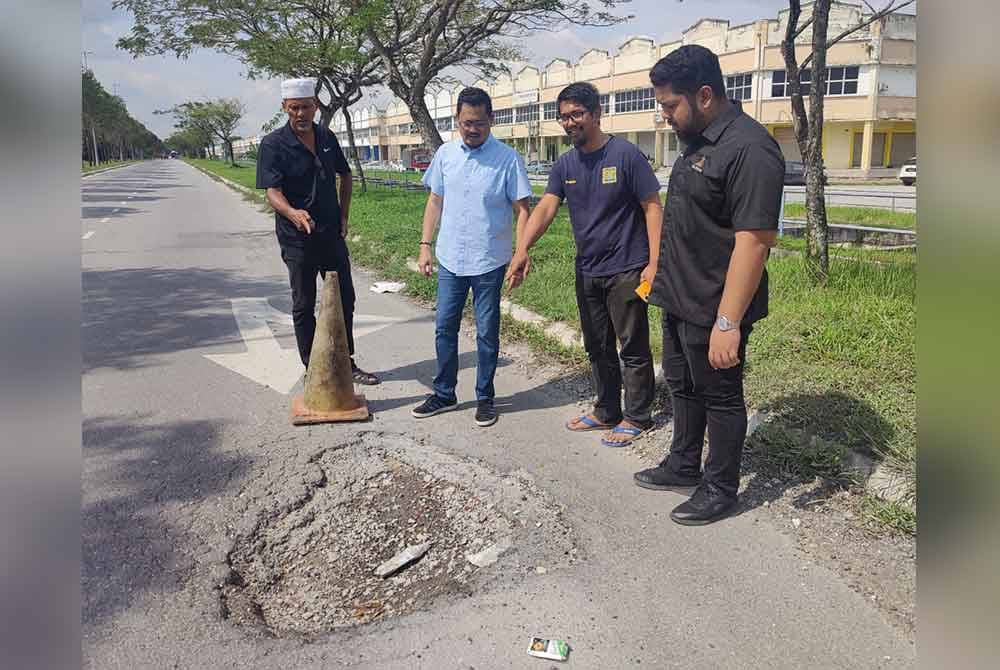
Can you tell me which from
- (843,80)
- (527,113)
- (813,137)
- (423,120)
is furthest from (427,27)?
(527,113)

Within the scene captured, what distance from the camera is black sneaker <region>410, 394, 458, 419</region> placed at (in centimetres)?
495

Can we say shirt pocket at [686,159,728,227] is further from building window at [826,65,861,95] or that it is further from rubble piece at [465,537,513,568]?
building window at [826,65,861,95]

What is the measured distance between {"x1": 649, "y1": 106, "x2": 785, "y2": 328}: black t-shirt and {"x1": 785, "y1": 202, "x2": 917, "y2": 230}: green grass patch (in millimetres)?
10683

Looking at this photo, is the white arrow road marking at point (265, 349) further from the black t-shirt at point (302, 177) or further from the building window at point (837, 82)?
the building window at point (837, 82)

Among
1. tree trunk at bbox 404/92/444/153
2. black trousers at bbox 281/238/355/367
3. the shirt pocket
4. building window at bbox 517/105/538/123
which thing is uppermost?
building window at bbox 517/105/538/123

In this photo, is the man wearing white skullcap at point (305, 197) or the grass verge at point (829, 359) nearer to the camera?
the grass verge at point (829, 359)

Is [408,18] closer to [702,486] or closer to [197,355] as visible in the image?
[197,355]

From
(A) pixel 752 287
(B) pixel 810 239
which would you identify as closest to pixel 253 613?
(A) pixel 752 287

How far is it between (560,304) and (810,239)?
2.51m

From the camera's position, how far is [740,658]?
8.41ft

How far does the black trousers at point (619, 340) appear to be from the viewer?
171 inches

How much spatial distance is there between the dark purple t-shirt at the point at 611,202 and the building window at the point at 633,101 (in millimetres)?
55051

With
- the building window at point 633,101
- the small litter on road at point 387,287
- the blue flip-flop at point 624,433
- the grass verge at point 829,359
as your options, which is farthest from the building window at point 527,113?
the blue flip-flop at point 624,433

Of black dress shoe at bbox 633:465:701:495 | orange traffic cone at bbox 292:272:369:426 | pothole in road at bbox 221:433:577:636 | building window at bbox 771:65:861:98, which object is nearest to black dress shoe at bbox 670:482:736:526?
black dress shoe at bbox 633:465:701:495
